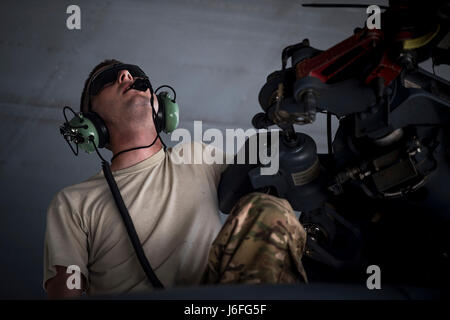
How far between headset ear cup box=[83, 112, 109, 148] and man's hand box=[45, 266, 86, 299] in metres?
0.48

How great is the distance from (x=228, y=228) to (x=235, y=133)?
1608 mm

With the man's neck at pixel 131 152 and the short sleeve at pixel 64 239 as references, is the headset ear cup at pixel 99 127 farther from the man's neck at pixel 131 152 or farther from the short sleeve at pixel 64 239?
the short sleeve at pixel 64 239

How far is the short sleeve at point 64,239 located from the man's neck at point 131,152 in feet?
0.76

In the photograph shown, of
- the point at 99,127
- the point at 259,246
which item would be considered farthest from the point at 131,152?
the point at 259,246

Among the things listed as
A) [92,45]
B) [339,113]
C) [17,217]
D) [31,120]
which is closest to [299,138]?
[339,113]

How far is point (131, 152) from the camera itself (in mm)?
1598

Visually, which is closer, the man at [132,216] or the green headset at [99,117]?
the man at [132,216]

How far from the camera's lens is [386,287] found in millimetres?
805

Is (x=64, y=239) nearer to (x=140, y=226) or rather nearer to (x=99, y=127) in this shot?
(x=140, y=226)

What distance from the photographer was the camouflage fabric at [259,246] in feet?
2.74

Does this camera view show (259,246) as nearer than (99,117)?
Yes

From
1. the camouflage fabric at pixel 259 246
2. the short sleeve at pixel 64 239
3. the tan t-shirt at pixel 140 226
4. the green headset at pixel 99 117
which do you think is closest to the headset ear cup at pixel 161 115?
the green headset at pixel 99 117

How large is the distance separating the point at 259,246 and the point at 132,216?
25.2 inches

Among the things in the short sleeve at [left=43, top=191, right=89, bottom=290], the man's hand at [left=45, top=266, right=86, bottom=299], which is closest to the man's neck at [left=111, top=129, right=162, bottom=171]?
the short sleeve at [left=43, top=191, right=89, bottom=290]
